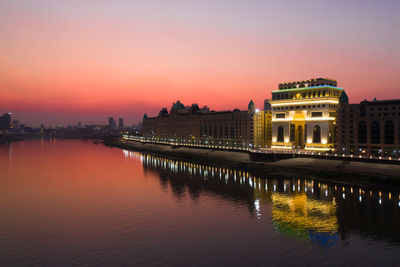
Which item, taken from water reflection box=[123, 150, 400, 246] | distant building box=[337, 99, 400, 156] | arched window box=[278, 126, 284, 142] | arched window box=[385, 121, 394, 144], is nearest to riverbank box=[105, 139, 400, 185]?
water reflection box=[123, 150, 400, 246]

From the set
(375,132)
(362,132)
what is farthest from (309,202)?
(362,132)

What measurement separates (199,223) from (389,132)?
73.0 metres

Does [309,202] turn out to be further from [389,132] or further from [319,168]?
[389,132]

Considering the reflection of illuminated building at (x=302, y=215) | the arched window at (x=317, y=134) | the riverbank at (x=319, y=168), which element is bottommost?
the reflection of illuminated building at (x=302, y=215)

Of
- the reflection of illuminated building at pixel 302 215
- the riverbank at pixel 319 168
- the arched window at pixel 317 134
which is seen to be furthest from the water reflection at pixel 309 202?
the arched window at pixel 317 134

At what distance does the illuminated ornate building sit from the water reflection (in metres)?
34.8

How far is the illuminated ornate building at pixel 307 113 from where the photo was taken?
117 metres

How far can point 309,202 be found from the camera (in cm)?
6556

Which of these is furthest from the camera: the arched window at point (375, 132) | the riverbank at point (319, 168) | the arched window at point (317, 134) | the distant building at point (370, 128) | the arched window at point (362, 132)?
the arched window at point (317, 134)

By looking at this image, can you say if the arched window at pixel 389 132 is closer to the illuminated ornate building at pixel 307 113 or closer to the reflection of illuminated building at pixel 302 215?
the illuminated ornate building at pixel 307 113

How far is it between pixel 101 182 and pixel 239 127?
88.0 meters

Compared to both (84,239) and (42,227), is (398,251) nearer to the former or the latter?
(84,239)

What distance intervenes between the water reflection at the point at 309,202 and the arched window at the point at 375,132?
95.0ft

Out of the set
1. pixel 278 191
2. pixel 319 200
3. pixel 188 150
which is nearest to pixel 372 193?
pixel 319 200
